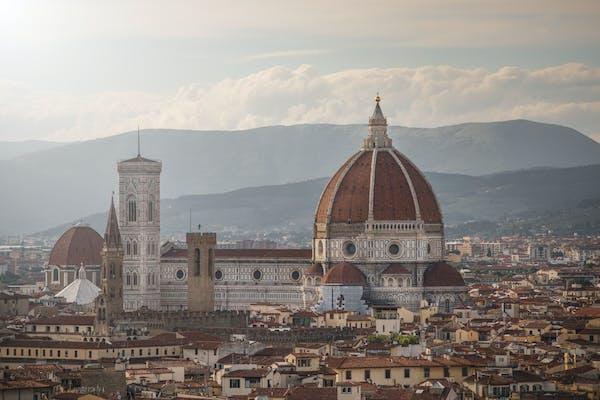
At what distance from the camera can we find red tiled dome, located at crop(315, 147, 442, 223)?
12319 cm

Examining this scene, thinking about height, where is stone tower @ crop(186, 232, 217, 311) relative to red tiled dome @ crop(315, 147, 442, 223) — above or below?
below

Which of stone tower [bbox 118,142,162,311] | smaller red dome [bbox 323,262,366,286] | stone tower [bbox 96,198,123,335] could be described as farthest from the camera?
stone tower [bbox 118,142,162,311]

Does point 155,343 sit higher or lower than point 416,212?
lower

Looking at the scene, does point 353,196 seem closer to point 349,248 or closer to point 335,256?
point 349,248

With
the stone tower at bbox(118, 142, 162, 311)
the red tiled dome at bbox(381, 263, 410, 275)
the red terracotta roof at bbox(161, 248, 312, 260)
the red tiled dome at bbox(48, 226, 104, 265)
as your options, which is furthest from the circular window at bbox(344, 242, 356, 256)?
the red tiled dome at bbox(48, 226, 104, 265)

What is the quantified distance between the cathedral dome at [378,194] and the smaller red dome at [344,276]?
3.63 meters

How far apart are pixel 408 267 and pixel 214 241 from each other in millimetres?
10264

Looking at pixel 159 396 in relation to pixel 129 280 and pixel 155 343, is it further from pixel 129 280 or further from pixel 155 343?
pixel 129 280

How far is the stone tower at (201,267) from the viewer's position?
401ft

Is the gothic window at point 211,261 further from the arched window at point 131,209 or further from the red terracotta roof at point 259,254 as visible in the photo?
the arched window at point 131,209

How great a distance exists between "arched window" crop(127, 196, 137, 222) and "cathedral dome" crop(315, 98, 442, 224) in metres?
10.5

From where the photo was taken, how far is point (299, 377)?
67188 millimetres

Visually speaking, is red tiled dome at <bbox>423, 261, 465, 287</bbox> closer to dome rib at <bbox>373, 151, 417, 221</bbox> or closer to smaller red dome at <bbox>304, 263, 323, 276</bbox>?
dome rib at <bbox>373, 151, 417, 221</bbox>

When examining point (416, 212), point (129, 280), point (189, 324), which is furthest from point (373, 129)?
point (189, 324)
